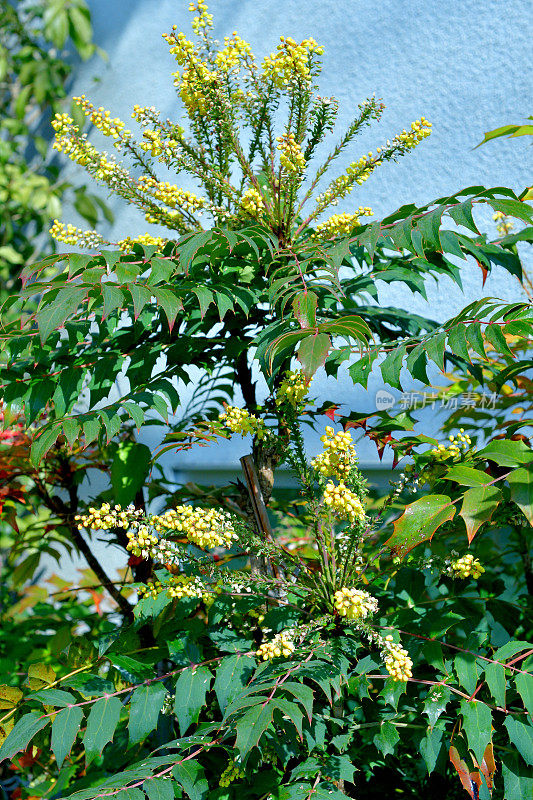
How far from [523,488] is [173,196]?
2.87 ft

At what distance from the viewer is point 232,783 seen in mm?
1267

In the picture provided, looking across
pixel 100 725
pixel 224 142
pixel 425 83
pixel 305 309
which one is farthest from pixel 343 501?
pixel 425 83

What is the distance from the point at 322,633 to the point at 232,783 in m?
0.32

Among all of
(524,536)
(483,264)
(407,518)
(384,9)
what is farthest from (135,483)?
(384,9)

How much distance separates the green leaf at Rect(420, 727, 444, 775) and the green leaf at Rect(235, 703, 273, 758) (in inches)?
13.9

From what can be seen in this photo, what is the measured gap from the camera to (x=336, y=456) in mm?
1155

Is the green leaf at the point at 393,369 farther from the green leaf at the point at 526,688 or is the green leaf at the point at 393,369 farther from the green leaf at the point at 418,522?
the green leaf at the point at 526,688

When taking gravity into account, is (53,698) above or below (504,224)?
below

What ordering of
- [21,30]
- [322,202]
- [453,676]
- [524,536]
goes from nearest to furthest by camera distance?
[453,676], [322,202], [524,536], [21,30]

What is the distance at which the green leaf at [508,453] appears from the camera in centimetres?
108

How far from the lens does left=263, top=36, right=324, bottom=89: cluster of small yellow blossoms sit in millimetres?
1309

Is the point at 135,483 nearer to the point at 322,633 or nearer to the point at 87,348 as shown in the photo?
the point at 87,348

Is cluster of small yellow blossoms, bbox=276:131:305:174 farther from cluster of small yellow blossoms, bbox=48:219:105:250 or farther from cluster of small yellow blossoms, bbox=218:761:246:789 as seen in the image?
cluster of small yellow blossoms, bbox=218:761:246:789

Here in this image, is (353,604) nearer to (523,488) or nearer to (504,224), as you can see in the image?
(523,488)
